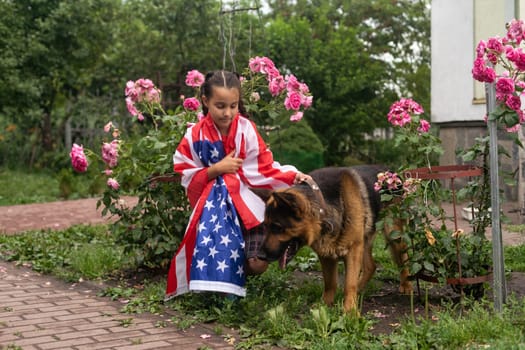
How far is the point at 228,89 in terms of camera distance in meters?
4.65

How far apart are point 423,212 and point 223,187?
132 centimetres

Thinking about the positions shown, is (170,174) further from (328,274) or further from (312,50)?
(312,50)

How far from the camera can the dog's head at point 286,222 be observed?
423cm

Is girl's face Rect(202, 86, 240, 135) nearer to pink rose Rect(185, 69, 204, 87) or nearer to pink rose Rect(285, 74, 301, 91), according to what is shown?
pink rose Rect(285, 74, 301, 91)

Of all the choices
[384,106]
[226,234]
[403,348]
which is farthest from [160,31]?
[403,348]

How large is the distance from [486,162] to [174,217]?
2.50 m

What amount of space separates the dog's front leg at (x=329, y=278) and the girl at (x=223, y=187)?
15.7 inches

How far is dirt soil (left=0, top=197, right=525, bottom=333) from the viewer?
4777 mm

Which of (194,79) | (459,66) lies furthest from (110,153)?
(459,66)

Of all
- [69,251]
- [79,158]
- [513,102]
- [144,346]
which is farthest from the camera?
[69,251]

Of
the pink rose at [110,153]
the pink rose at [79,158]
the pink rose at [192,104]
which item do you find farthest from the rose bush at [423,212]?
the pink rose at [79,158]

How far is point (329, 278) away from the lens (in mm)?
4816

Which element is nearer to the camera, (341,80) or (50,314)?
(50,314)

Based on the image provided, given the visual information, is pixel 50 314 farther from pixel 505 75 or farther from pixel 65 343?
pixel 505 75
